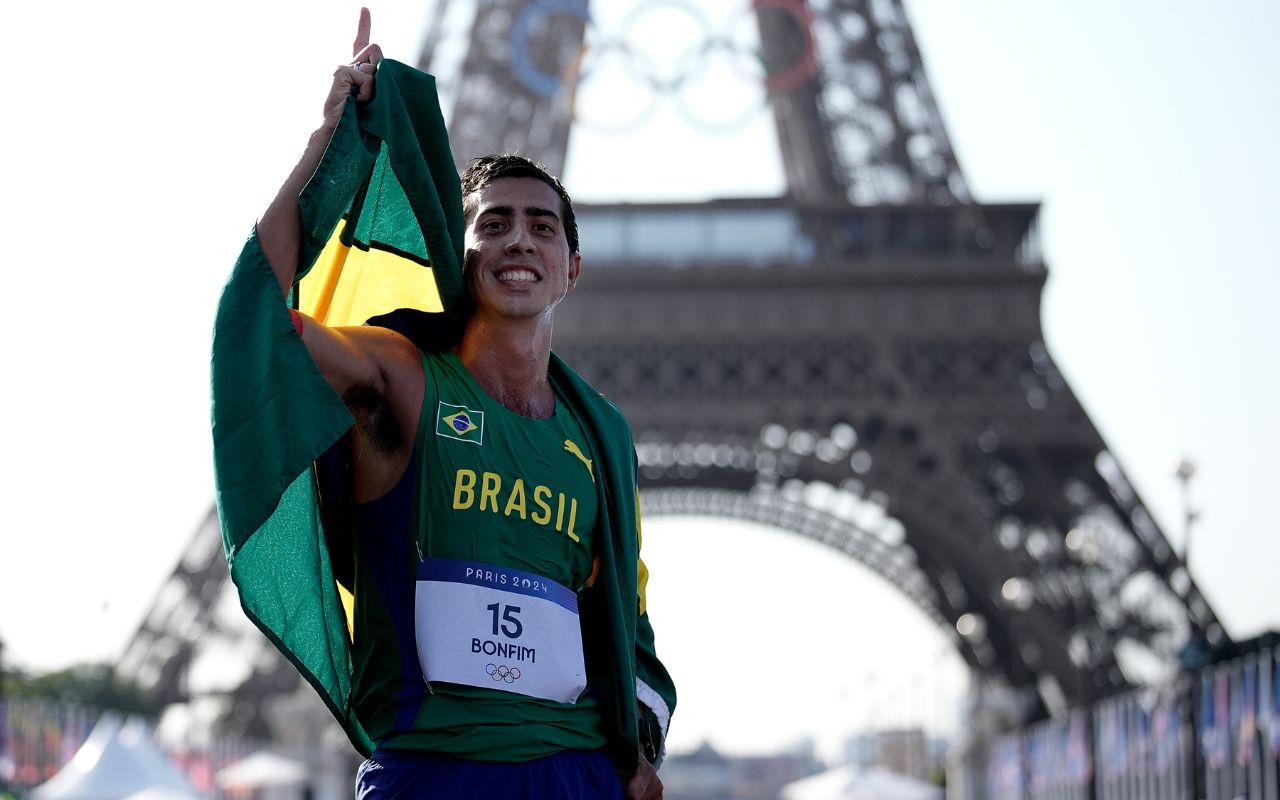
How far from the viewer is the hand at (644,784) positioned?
3.66m

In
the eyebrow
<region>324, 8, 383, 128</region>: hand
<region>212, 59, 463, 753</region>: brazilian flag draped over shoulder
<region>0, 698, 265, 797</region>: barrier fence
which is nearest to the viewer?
<region>212, 59, 463, 753</region>: brazilian flag draped over shoulder

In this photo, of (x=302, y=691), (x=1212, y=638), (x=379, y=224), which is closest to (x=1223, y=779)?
(x=1212, y=638)

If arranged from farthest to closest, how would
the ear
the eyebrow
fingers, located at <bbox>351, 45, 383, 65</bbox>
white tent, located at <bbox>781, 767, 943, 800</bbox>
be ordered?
white tent, located at <bbox>781, 767, 943, 800</bbox> < the ear < the eyebrow < fingers, located at <bbox>351, 45, 383, 65</bbox>

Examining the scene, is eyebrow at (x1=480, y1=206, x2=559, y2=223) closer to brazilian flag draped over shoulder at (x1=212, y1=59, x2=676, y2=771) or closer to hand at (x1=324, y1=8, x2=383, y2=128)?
brazilian flag draped over shoulder at (x1=212, y1=59, x2=676, y2=771)

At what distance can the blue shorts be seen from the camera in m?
3.36

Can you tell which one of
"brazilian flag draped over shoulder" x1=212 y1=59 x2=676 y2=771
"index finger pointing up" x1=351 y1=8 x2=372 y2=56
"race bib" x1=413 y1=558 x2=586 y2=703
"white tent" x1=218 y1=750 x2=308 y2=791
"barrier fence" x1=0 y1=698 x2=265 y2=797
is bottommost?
"race bib" x1=413 y1=558 x2=586 y2=703

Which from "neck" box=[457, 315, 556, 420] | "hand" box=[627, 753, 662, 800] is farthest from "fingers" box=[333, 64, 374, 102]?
"hand" box=[627, 753, 662, 800]

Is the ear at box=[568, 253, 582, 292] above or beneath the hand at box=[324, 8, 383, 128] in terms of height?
beneath

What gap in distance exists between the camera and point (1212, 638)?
1304 inches

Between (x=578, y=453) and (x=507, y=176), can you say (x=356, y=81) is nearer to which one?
(x=507, y=176)

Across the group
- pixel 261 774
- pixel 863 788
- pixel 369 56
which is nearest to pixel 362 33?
pixel 369 56

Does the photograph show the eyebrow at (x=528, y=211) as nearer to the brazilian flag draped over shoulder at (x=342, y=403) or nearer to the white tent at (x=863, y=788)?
the brazilian flag draped over shoulder at (x=342, y=403)

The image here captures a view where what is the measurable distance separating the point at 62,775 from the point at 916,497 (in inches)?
760

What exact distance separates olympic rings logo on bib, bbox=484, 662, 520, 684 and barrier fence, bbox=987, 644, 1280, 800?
16.0 meters
